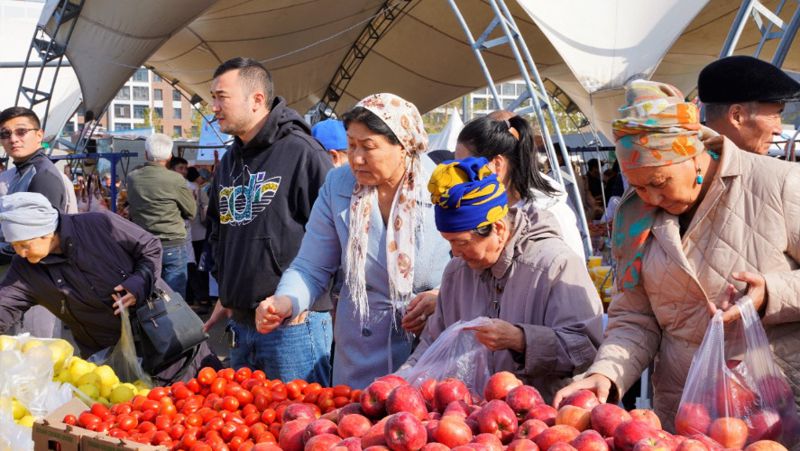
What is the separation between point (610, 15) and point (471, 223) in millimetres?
7102

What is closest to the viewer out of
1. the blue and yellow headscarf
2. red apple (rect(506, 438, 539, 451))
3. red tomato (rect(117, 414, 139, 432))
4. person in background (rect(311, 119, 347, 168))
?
red apple (rect(506, 438, 539, 451))

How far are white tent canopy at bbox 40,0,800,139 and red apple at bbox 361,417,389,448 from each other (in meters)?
7.17

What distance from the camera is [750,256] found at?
1905 mm

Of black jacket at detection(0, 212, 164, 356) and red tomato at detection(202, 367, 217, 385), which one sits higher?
black jacket at detection(0, 212, 164, 356)

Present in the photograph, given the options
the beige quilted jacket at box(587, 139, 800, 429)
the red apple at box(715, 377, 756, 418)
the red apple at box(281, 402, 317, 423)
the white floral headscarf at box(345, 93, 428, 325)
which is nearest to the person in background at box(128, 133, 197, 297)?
the white floral headscarf at box(345, 93, 428, 325)

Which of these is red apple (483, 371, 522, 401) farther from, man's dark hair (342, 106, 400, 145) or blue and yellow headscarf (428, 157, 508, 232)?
man's dark hair (342, 106, 400, 145)

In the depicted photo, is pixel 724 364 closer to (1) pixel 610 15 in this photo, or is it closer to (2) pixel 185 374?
(2) pixel 185 374

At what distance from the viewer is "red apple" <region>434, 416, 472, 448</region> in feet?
5.49

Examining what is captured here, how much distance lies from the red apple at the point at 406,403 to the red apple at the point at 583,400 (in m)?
0.33

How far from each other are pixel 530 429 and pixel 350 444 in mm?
383

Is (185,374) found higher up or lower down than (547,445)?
lower down

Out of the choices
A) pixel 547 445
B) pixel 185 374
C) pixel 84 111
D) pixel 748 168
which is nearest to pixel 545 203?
pixel 748 168

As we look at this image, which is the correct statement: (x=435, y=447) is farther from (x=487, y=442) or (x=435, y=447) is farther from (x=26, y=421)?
(x=26, y=421)

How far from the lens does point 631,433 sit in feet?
5.18
